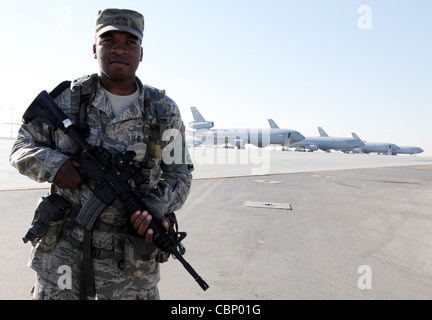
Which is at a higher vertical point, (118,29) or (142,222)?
(118,29)

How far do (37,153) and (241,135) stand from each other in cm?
7349

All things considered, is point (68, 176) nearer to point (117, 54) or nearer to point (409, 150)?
point (117, 54)

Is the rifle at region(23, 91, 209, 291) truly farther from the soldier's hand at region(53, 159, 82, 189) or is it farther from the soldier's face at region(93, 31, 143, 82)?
the soldier's face at region(93, 31, 143, 82)

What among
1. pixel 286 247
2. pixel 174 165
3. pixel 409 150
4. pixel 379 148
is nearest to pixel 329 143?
pixel 379 148

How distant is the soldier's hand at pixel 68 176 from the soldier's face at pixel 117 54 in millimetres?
636

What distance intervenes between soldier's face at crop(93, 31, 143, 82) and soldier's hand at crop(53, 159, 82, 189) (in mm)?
636

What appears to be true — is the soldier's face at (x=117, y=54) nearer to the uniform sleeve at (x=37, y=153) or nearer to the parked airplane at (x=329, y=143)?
the uniform sleeve at (x=37, y=153)

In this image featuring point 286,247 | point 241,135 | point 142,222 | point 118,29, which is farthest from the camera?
point 241,135

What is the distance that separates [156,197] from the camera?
238 centimetres

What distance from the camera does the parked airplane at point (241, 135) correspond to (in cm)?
7019

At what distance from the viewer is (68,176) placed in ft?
7.29
